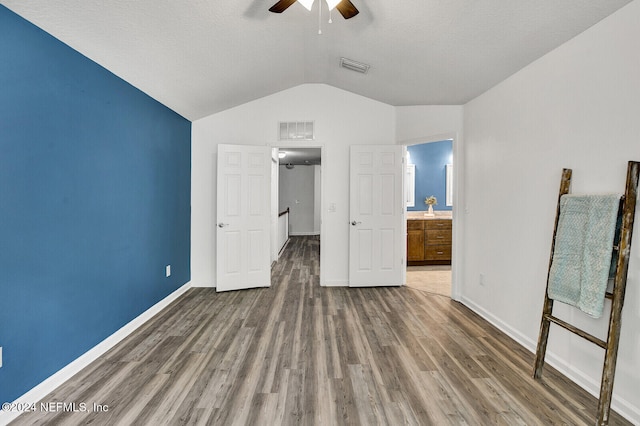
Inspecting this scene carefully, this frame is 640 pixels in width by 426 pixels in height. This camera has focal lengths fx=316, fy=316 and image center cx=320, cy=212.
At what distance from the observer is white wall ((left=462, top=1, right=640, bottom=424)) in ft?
6.05

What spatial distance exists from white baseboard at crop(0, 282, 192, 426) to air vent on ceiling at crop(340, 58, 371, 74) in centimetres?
342

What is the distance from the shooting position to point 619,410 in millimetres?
1841

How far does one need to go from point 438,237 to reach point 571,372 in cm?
356

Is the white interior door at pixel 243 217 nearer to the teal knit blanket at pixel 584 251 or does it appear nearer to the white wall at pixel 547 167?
the white wall at pixel 547 167

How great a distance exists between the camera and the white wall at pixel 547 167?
1843 mm

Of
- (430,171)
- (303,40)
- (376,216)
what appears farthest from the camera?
(430,171)

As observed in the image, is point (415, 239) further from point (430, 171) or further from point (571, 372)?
point (571, 372)

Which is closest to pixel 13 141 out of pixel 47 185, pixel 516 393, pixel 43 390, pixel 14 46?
pixel 47 185

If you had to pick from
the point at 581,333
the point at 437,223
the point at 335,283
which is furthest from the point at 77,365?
the point at 437,223

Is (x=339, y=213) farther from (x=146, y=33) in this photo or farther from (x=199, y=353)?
(x=146, y=33)

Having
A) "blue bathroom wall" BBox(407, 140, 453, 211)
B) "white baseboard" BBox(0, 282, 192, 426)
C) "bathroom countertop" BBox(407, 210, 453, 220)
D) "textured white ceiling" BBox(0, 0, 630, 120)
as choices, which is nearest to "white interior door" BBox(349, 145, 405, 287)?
"textured white ceiling" BBox(0, 0, 630, 120)

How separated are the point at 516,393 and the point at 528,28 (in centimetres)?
249

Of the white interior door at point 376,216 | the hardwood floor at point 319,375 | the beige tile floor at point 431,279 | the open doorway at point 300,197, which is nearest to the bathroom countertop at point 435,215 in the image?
the beige tile floor at point 431,279

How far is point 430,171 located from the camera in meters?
6.23
